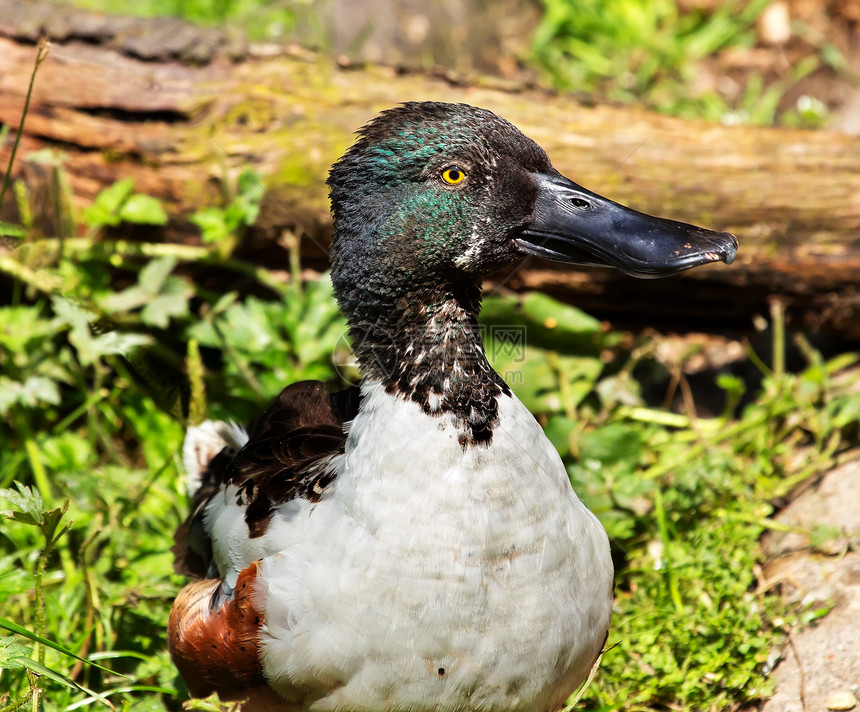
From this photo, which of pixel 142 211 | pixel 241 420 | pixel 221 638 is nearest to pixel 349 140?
pixel 142 211

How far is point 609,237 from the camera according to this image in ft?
7.74

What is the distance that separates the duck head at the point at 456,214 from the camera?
7.52 feet

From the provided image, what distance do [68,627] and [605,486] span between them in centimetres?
A: 200

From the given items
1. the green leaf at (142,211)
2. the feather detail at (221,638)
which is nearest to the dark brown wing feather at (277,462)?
the feather detail at (221,638)

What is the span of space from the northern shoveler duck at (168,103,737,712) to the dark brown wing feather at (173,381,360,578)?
0.02 meters

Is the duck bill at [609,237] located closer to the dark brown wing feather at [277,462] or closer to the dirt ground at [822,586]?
the dark brown wing feather at [277,462]

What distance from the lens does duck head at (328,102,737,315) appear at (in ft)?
7.52

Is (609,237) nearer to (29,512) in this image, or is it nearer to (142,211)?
(29,512)

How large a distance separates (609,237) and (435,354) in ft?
1.82

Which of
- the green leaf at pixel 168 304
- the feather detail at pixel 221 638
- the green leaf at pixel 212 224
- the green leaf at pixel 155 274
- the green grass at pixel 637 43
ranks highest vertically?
the green grass at pixel 637 43

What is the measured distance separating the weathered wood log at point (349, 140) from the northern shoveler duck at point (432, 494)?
1533 millimetres

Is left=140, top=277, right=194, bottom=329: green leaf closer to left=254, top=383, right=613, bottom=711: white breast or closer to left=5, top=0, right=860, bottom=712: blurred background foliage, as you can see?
left=5, top=0, right=860, bottom=712: blurred background foliage

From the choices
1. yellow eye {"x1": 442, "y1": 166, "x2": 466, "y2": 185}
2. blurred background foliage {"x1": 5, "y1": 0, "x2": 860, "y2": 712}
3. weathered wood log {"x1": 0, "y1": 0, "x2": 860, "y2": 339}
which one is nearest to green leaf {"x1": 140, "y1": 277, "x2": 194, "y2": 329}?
blurred background foliage {"x1": 5, "y1": 0, "x2": 860, "y2": 712}

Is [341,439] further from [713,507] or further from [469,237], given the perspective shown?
[713,507]
